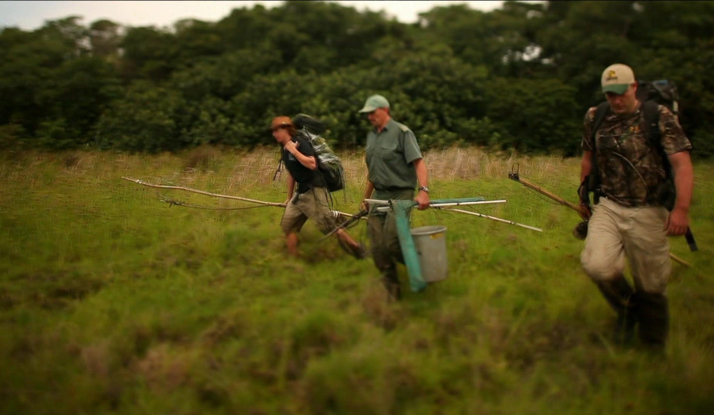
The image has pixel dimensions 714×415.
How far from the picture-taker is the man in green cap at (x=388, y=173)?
5840 mm

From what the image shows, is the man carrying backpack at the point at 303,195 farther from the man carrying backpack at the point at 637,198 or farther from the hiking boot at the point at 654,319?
the hiking boot at the point at 654,319

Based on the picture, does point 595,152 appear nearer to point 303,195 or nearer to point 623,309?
point 623,309

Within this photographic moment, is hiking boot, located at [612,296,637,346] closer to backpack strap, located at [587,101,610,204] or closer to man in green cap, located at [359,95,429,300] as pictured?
backpack strap, located at [587,101,610,204]

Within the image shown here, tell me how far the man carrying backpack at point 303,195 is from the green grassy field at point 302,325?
9.3 inches

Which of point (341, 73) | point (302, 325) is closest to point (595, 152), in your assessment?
point (302, 325)

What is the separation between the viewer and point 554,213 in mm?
9336

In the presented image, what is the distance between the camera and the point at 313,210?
7.02 m

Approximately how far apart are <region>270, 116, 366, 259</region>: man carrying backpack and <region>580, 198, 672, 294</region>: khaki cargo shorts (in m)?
2.70

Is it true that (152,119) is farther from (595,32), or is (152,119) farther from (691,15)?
(691,15)

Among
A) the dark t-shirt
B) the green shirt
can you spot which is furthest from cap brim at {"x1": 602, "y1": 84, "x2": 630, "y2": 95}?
the dark t-shirt

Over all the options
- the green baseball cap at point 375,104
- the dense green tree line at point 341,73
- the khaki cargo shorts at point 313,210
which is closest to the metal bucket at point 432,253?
the green baseball cap at point 375,104

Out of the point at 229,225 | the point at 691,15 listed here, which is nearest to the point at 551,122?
the point at 691,15

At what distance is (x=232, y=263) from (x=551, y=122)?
21313mm

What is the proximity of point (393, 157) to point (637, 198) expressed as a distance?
204cm
